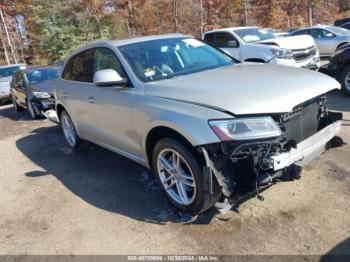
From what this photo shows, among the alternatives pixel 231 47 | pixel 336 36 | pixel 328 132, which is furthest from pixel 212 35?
pixel 328 132

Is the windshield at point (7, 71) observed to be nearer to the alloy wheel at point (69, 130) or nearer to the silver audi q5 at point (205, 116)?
the alloy wheel at point (69, 130)

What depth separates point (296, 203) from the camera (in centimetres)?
374

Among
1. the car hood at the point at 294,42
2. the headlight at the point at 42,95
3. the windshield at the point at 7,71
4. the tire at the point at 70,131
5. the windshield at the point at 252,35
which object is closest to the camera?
the tire at the point at 70,131

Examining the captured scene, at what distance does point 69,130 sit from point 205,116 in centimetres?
401

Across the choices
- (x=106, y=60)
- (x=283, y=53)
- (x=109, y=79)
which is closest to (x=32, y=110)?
(x=106, y=60)

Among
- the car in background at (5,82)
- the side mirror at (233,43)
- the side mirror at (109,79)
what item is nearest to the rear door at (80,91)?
the side mirror at (109,79)

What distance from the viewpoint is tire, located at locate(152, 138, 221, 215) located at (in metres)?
3.34

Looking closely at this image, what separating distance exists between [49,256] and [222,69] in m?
2.79

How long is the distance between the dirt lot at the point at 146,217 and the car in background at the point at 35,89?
4469mm

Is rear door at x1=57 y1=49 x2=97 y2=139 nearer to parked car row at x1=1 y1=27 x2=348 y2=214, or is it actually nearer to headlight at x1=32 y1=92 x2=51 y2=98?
parked car row at x1=1 y1=27 x2=348 y2=214

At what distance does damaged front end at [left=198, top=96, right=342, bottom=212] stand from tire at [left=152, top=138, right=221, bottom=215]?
0.14 m

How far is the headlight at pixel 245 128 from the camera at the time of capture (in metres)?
3.06

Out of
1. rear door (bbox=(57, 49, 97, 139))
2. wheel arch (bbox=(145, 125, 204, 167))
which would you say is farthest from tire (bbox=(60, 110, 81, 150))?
wheel arch (bbox=(145, 125, 204, 167))

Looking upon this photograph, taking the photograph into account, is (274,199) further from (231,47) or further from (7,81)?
(7,81)
